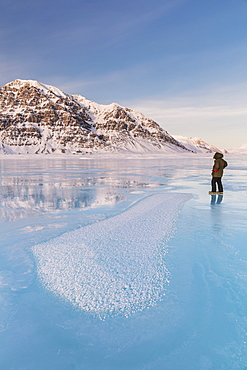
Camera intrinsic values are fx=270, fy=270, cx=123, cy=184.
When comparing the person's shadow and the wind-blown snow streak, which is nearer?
the wind-blown snow streak

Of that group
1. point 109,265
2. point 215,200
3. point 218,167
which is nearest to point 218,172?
point 218,167

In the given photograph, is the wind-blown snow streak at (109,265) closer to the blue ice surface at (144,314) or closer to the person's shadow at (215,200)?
the blue ice surface at (144,314)

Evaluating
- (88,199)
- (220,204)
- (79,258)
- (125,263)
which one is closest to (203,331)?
(125,263)

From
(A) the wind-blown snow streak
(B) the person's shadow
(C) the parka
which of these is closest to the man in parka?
(C) the parka

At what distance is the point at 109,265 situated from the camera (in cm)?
430

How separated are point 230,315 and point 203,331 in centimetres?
45

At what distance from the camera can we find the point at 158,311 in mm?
3148

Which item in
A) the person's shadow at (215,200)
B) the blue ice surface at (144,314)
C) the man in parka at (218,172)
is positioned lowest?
the blue ice surface at (144,314)

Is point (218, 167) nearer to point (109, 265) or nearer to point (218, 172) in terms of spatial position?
point (218, 172)

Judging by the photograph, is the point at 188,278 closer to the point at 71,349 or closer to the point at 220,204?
the point at 71,349

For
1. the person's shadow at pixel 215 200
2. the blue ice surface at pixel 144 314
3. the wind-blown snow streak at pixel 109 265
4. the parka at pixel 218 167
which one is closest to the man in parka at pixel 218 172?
the parka at pixel 218 167

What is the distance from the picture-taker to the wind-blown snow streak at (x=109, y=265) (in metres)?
3.37

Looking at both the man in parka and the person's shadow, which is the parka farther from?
the person's shadow

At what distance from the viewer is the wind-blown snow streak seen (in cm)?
337
